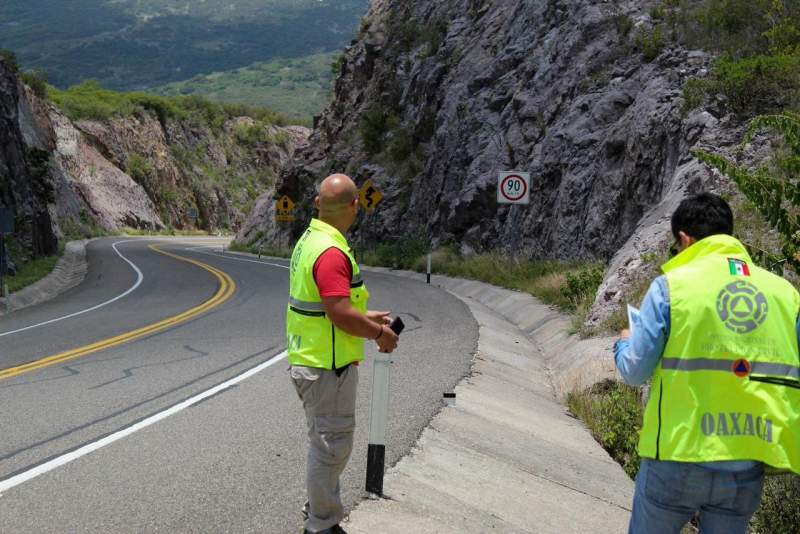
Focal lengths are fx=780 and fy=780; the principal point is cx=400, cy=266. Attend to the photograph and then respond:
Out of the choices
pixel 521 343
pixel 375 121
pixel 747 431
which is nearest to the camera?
pixel 747 431

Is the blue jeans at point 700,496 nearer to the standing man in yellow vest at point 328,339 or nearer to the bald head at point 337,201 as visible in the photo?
the standing man in yellow vest at point 328,339

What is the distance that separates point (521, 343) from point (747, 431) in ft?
33.5

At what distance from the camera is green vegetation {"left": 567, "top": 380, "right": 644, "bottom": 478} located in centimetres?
711

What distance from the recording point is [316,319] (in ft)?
13.6

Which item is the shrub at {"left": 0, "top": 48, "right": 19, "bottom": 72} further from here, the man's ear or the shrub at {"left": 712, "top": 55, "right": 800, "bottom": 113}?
the man's ear

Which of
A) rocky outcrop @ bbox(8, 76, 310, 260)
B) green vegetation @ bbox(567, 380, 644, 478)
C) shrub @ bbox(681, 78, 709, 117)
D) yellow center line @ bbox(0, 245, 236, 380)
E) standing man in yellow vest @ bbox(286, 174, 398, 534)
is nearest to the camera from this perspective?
standing man in yellow vest @ bbox(286, 174, 398, 534)

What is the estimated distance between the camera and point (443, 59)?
35656 millimetres

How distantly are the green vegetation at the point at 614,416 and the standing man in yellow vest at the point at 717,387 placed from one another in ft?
12.0

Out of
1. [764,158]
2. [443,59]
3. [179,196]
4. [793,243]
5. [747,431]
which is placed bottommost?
[179,196]

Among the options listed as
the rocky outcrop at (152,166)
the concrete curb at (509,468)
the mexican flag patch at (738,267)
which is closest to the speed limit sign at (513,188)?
the concrete curb at (509,468)

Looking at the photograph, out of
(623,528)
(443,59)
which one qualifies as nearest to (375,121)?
(443,59)

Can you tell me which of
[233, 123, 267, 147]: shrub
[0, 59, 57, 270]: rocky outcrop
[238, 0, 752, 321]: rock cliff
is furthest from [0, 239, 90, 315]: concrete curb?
[233, 123, 267, 147]: shrub

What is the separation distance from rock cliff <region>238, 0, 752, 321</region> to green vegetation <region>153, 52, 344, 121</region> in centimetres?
10390

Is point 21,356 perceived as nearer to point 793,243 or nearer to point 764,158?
point 793,243
